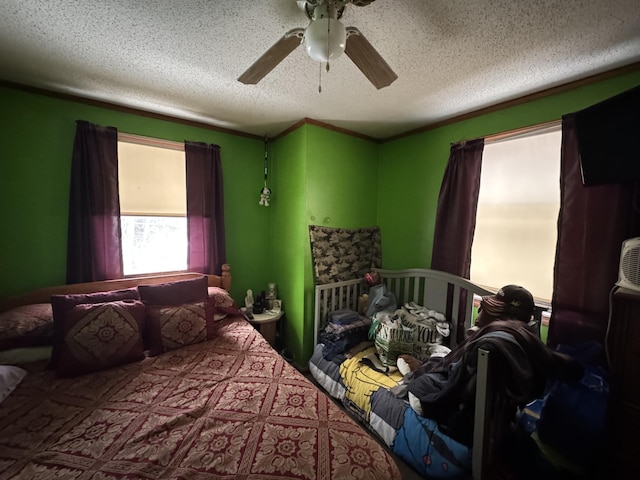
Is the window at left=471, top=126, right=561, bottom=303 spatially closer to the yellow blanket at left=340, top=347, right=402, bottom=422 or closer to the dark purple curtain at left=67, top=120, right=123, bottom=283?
the yellow blanket at left=340, top=347, right=402, bottom=422

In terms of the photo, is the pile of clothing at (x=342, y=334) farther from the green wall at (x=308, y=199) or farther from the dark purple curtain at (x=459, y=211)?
the dark purple curtain at (x=459, y=211)

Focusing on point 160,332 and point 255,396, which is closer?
point 255,396

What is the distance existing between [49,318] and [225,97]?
6.57 ft

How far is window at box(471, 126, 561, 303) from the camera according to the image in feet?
6.11

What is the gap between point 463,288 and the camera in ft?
7.02

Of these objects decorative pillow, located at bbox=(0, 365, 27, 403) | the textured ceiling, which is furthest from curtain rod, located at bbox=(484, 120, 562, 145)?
decorative pillow, located at bbox=(0, 365, 27, 403)

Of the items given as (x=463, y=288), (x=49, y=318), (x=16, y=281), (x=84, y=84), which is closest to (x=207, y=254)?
(x=49, y=318)

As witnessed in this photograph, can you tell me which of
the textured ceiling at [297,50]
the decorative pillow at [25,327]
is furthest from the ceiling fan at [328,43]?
the decorative pillow at [25,327]

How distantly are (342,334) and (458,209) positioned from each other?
153 cm

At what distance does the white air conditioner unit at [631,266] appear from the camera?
1206mm

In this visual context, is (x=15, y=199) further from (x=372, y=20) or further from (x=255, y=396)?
(x=372, y=20)

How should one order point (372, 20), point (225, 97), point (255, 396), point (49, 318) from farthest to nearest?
point (225, 97)
point (49, 318)
point (255, 396)
point (372, 20)

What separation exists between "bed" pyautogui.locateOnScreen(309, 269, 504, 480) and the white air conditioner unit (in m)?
0.80

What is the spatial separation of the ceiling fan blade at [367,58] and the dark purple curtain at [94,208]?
2154 mm
